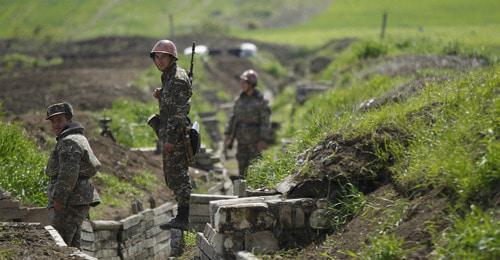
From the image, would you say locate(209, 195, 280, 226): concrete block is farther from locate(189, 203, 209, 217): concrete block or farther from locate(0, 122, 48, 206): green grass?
locate(0, 122, 48, 206): green grass

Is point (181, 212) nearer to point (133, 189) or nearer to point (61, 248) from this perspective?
point (61, 248)

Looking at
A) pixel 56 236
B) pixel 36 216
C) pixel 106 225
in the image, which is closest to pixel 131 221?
pixel 106 225

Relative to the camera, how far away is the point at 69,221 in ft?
27.8

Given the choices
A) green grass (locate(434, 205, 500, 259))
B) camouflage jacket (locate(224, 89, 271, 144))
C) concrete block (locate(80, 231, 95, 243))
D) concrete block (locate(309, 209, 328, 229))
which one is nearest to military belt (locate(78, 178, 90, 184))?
concrete block (locate(80, 231, 95, 243))

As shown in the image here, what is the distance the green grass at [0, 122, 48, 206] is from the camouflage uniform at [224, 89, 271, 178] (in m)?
2.94

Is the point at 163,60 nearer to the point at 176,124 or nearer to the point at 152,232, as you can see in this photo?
the point at 176,124

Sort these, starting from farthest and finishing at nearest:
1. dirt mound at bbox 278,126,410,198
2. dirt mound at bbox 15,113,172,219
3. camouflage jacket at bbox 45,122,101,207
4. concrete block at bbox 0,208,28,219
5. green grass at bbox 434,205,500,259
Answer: dirt mound at bbox 15,113,172,219 < concrete block at bbox 0,208,28,219 < camouflage jacket at bbox 45,122,101,207 < dirt mound at bbox 278,126,410,198 < green grass at bbox 434,205,500,259

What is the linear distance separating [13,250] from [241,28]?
6809 centimetres

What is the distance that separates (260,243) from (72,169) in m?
2.12

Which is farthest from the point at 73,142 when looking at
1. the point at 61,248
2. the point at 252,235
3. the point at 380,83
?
the point at 380,83

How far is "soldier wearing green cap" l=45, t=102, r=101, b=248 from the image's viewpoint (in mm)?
8234

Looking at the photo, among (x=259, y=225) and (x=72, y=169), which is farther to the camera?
(x=72, y=169)

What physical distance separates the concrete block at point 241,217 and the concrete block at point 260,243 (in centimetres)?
6

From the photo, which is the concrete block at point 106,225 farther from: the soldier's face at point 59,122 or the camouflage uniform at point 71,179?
the soldier's face at point 59,122
